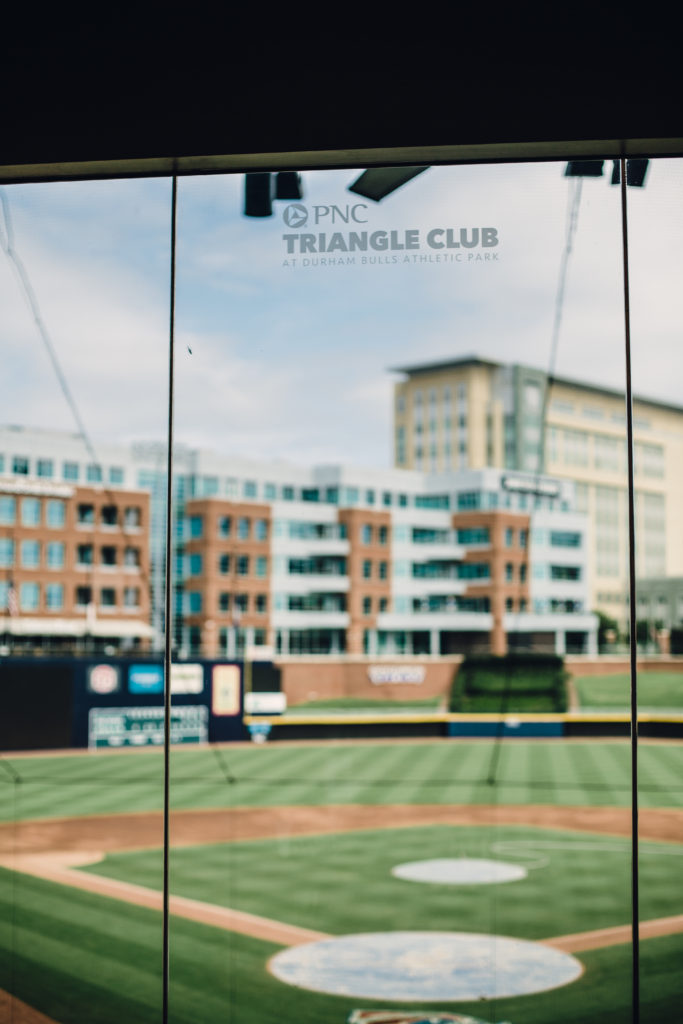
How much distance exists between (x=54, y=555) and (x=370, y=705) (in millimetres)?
12938

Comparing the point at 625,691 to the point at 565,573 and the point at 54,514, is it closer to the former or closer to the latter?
the point at 565,573

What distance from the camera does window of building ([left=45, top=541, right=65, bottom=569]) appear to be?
41875 mm

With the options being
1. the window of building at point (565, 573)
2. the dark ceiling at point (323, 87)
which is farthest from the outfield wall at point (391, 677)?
the dark ceiling at point (323, 87)

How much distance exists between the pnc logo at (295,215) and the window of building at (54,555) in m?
38.8

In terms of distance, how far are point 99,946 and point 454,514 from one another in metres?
43.3

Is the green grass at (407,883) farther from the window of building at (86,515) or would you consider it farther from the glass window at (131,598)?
the glass window at (131,598)

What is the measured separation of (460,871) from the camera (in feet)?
54.9

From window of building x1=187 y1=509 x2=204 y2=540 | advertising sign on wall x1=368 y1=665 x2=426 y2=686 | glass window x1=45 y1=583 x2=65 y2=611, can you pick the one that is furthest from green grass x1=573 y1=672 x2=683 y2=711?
glass window x1=45 y1=583 x2=65 y2=611

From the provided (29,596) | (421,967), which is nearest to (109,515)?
(29,596)

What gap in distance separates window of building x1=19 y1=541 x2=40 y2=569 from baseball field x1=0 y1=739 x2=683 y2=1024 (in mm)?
15650

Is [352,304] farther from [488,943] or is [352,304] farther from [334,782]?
[488,943]

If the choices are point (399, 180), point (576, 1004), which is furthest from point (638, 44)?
point (576, 1004)

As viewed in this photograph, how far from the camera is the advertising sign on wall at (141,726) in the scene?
26.4 m

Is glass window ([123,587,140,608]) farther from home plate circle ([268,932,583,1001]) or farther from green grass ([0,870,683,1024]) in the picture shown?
Answer: home plate circle ([268,932,583,1001])
